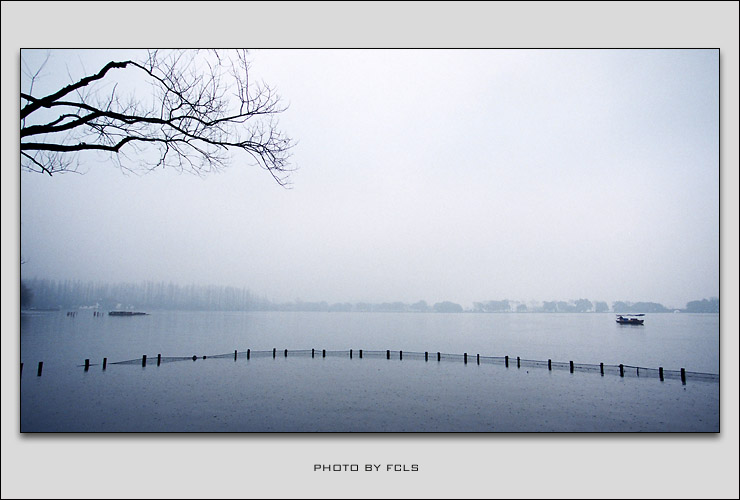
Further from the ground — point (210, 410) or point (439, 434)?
point (439, 434)

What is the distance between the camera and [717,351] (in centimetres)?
447

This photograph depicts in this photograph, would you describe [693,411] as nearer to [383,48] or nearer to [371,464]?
[371,464]

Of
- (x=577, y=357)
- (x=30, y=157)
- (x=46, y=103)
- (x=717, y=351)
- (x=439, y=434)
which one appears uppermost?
(x=46, y=103)

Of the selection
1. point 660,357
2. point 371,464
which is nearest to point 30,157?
point 371,464

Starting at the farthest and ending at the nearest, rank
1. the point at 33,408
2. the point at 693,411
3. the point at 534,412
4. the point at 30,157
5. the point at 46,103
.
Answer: the point at 534,412 < the point at 693,411 < the point at 33,408 < the point at 30,157 < the point at 46,103

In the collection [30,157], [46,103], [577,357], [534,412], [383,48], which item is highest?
[383,48]

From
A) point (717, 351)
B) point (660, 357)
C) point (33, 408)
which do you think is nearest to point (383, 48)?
point (717, 351)

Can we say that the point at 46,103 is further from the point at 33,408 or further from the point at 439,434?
the point at 439,434

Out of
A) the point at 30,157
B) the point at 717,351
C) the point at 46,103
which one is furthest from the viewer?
the point at 717,351

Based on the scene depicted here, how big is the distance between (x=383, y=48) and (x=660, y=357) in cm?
1730

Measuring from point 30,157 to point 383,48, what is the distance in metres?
3.87

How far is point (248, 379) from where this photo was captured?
8.80m

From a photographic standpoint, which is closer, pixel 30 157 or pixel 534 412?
pixel 30 157

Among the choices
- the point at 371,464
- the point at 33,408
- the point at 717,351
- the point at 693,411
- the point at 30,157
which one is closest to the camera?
the point at 30,157
